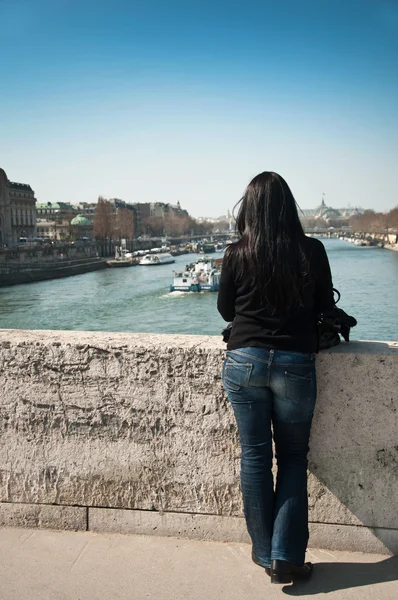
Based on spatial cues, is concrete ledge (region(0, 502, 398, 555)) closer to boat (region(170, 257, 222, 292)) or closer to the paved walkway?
the paved walkway

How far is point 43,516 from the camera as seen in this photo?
8.35 feet

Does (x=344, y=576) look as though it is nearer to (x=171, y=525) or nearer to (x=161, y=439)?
(x=171, y=525)

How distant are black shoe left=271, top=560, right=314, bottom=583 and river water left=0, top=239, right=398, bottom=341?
22342 mm

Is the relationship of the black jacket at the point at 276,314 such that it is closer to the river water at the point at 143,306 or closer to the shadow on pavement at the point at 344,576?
the shadow on pavement at the point at 344,576

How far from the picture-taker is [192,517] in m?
2.44

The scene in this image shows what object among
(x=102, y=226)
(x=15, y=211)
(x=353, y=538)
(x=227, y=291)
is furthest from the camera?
(x=15, y=211)

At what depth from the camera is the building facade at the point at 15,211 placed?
91.6m

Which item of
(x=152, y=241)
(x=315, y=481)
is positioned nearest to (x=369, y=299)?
(x=315, y=481)

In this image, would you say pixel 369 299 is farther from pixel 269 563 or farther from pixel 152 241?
pixel 152 241

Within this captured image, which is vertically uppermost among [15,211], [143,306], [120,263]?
[15,211]

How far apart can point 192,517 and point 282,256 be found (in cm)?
110

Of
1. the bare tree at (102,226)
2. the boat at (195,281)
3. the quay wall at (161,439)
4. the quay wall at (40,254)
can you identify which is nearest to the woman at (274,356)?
the quay wall at (161,439)

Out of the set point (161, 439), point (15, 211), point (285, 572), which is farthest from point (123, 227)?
point (285, 572)

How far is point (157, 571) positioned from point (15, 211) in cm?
10801
